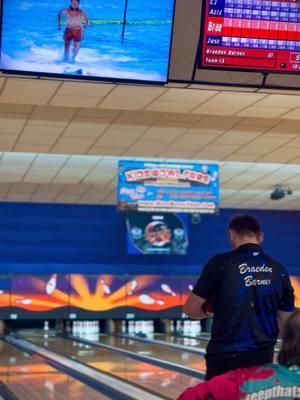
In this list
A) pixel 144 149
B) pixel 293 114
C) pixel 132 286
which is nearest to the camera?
pixel 293 114

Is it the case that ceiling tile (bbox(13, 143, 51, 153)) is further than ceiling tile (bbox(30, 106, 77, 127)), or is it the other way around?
ceiling tile (bbox(13, 143, 51, 153))

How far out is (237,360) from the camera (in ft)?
9.64

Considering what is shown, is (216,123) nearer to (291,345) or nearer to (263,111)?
(263,111)

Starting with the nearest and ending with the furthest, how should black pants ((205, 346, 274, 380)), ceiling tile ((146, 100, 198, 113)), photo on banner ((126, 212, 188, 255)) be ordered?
black pants ((205, 346, 274, 380))
ceiling tile ((146, 100, 198, 113))
photo on banner ((126, 212, 188, 255))

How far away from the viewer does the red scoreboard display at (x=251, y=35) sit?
18.0ft

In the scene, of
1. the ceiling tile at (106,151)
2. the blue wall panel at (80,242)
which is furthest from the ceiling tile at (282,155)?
the blue wall panel at (80,242)

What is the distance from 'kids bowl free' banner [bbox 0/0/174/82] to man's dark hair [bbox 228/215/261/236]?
105 inches

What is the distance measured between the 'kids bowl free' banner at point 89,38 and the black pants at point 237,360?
10.0ft

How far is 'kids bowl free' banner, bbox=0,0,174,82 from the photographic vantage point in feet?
17.8

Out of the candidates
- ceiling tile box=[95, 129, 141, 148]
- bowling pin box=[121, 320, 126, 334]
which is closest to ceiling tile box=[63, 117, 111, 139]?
ceiling tile box=[95, 129, 141, 148]

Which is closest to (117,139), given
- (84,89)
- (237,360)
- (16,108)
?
(16,108)

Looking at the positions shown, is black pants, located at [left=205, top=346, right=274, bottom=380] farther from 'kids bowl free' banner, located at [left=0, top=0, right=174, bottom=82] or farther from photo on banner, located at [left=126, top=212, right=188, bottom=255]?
photo on banner, located at [left=126, top=212, right=188, bottom=255]

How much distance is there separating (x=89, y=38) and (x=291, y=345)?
4.05 meters

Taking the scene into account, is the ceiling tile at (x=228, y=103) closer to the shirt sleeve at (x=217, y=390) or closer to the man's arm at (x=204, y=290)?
the man's arm at (x=204, y=290)
